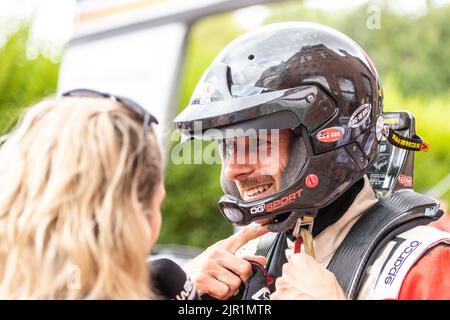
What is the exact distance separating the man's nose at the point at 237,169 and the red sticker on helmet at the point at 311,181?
0.15 meters

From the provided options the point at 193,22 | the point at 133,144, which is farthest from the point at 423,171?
the point at 133,144

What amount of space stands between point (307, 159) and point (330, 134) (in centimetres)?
9

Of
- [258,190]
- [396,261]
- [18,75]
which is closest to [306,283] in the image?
[396,261]

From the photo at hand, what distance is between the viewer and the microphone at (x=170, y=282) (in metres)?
1.52

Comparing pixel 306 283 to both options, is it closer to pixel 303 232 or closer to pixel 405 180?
pixel 303 232

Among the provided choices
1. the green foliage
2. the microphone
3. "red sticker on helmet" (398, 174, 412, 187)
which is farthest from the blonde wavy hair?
the green foliage

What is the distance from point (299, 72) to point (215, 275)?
1.85 ft

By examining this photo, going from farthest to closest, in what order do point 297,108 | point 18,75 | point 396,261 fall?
point 18,75, point 297,108, point 396,261

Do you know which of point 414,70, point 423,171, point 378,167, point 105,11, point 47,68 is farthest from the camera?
point 414,70

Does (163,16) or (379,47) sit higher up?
(379,47)

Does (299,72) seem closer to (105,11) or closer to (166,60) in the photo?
(166,60)

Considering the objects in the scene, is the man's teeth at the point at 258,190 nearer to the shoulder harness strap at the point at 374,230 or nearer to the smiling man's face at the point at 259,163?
the smiling man's face at the point at 259,163

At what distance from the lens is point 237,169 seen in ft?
6.05
